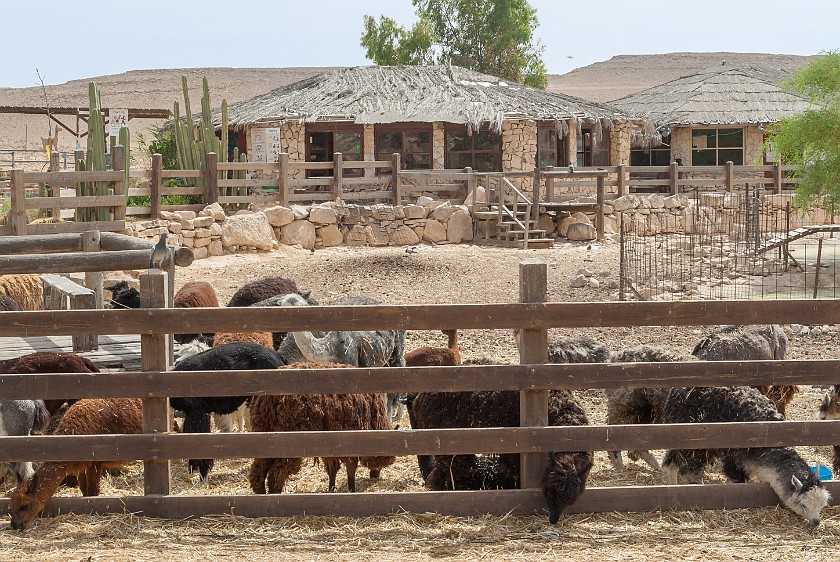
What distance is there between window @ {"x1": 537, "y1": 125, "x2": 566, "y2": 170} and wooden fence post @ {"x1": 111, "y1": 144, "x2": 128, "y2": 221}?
52.1 ft

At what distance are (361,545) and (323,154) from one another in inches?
1069

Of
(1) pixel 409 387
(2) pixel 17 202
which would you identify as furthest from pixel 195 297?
(2) pixel 17 202

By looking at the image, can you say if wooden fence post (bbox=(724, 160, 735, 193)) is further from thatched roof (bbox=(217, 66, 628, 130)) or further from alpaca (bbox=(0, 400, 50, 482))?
alpaca (bbox=(0, 400, 50, 482))

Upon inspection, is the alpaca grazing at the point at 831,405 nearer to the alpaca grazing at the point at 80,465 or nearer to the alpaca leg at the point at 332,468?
the alpaca leg at the point at 332,468

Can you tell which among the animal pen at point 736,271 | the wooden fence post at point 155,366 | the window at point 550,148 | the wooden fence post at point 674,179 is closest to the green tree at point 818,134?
the animal pen at point 736,271

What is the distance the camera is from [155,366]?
5262mm

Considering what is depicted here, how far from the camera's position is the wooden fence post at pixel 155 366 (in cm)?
526

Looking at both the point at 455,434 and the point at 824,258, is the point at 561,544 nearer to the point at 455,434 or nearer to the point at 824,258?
the point at 455,434

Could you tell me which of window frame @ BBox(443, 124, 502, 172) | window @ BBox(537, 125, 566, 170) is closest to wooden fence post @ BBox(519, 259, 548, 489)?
window frame @ BBox(443, 124, 502, 172)

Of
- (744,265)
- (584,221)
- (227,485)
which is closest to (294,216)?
(584,221)

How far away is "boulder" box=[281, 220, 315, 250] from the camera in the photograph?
2294 centimetres

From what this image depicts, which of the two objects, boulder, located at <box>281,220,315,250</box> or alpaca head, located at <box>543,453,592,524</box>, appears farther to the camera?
boulder, located at <box>281,220,315,250</box>

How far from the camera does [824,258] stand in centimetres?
2081

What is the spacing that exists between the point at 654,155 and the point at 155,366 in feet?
111
